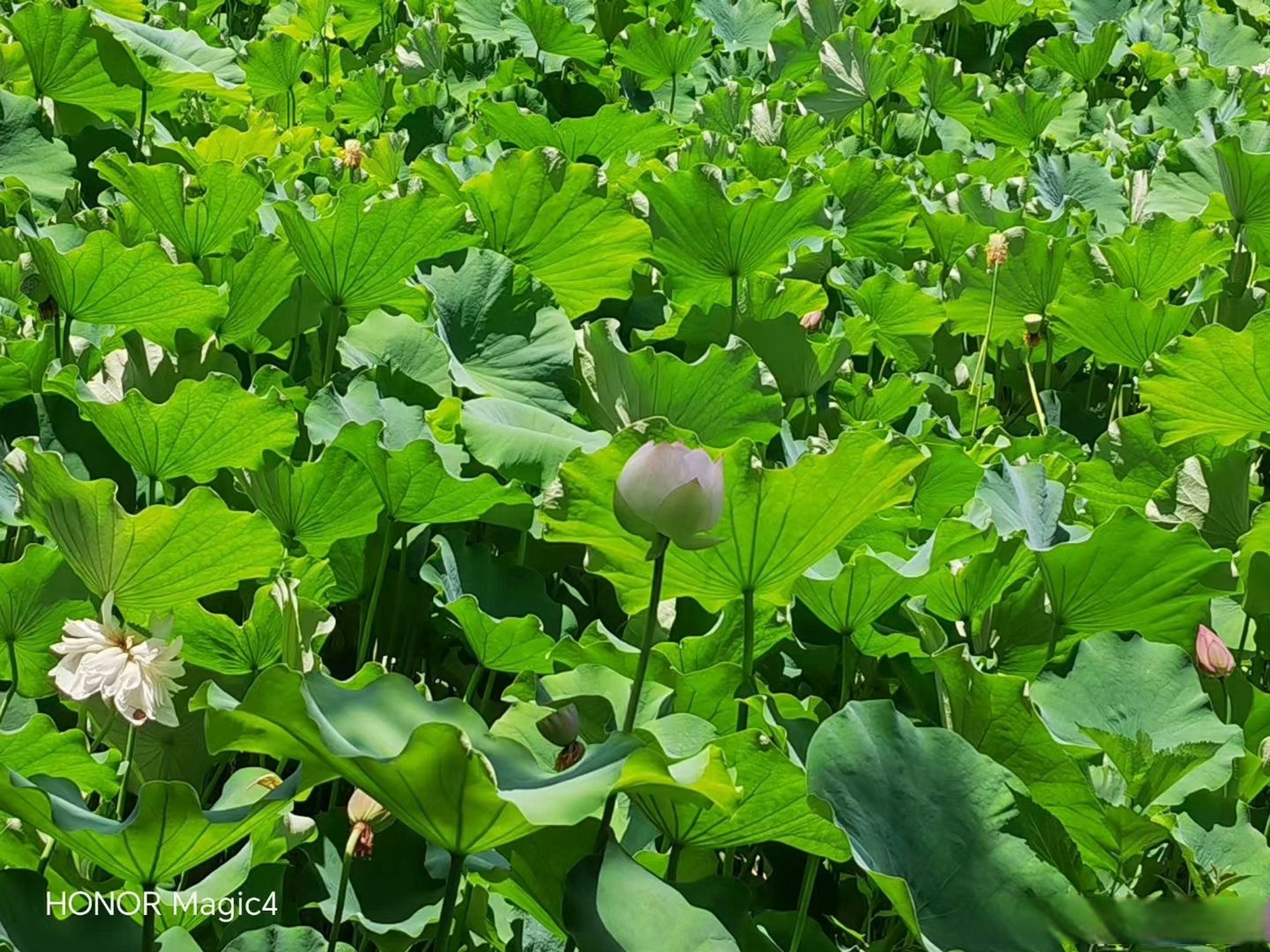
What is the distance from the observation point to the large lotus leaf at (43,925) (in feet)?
2.36

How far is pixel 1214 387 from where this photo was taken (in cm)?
121

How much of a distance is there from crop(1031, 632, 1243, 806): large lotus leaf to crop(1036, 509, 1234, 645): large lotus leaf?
0.21 feet

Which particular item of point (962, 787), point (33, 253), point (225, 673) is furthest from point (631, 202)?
point (962, 787)

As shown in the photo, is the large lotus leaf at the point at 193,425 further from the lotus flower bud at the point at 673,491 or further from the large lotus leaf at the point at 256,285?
the lotus flower bud at the point at 673,491

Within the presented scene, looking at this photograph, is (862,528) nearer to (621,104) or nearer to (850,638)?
(850,638)

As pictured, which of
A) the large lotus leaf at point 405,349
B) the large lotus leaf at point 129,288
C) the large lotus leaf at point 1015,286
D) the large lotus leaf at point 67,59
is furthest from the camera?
the large lotus leaf at point 67,59

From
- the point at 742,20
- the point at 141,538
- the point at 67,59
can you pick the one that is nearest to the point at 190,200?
the point at 67,59

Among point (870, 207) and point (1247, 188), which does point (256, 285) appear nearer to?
point (870, 207)

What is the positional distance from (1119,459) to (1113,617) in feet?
0.95

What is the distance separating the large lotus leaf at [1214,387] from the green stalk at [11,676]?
913 mm

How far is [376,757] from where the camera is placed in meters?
0.63

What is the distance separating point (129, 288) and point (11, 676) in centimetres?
38

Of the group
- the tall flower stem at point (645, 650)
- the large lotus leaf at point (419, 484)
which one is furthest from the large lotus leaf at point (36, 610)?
the tall flower stem at point (645, 650)

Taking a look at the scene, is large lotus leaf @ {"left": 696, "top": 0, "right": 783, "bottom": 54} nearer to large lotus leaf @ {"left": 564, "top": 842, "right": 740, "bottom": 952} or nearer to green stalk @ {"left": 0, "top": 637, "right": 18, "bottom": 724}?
green stalk @ {"left": 0, "top": 637, "right": 18, "bottom": 724}
